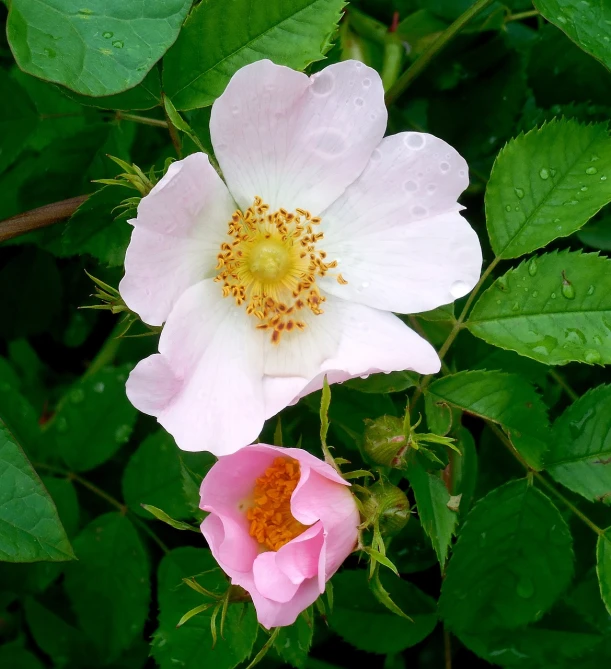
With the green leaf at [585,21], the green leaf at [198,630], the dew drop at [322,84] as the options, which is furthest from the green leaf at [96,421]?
the green leaf at [585,21]

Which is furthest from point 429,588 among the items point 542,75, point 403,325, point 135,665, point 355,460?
point 542,75

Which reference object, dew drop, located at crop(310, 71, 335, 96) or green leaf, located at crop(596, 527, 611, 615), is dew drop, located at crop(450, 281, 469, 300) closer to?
dew drop, located at crop(310, 71, 335, 96)

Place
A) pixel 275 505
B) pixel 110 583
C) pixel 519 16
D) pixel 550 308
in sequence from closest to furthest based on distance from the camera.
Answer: pixel 275 505, pixel 550 308, pixel 110 583, pixel 519 16

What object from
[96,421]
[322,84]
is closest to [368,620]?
[96,421]

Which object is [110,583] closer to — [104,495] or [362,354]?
[104,495]

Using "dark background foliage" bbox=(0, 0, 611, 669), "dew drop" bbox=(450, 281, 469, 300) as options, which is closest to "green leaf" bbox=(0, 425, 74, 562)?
"dark background foliage" bbox=(0, 0, 611, 669)

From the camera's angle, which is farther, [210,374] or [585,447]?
[585,447]

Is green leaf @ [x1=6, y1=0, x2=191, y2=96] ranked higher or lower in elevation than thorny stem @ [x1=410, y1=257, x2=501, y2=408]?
higher
